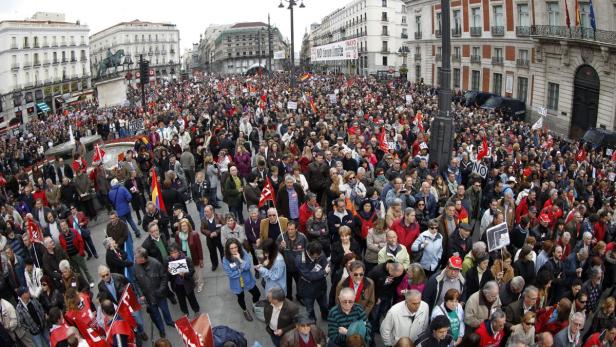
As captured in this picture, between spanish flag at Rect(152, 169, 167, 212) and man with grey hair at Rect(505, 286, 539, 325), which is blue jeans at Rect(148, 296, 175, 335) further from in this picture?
man with grey hair at Rect(505, 286, 539, 325)

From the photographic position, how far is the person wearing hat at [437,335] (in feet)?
14.9

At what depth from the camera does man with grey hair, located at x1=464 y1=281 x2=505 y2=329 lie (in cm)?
517

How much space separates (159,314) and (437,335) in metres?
3.82

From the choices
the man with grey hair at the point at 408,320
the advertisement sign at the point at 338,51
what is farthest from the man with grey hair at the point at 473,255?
the advertisement sign at the point at 338,51

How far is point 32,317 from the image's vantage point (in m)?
6.22

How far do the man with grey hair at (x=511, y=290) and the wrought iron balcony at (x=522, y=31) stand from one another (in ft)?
96.6

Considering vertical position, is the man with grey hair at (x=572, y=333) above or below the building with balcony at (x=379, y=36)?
below

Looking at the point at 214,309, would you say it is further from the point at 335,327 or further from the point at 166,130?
the point at 166,130

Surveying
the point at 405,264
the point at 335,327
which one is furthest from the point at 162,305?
the point at 405,264

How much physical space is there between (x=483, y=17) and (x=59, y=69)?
52833 mm

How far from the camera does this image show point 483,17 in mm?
35812

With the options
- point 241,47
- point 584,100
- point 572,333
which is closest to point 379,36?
point 584,100

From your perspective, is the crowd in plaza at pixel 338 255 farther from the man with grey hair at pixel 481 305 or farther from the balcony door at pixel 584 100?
the balcony door at pixel 584 100

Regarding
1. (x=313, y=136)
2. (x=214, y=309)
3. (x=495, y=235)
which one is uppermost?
(x=313, y=136)
